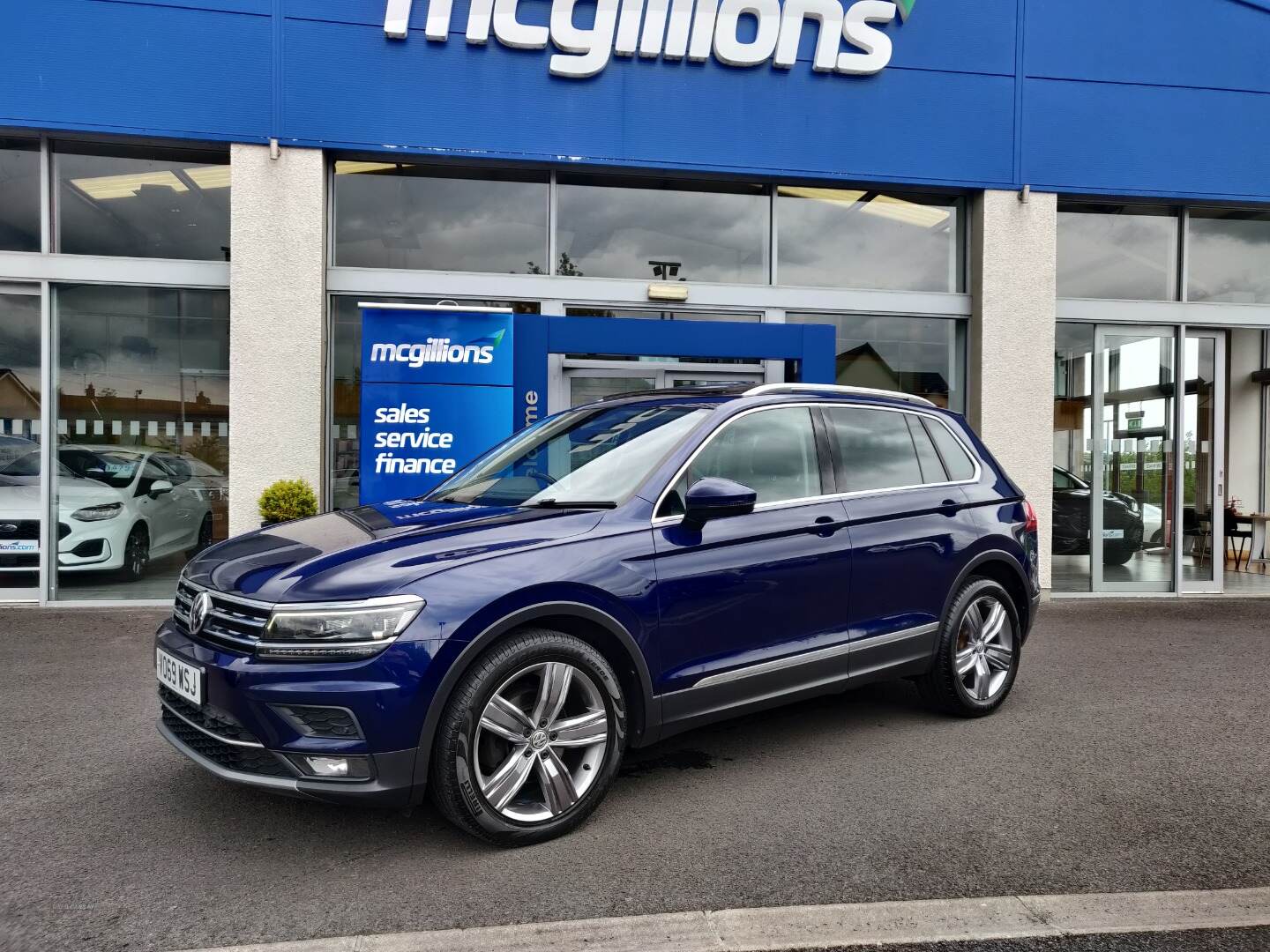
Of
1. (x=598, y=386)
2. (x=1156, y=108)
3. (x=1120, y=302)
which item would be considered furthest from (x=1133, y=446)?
(x=598, y=386)

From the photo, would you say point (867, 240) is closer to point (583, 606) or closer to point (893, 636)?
point (893, 636)

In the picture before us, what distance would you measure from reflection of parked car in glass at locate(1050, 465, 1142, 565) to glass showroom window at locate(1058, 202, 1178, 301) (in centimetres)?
207

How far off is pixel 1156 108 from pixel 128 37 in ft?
33.1

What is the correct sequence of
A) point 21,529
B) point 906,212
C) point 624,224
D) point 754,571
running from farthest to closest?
1. point 906,212
2. point 624,224
3. point 21,529
4. point 754,571

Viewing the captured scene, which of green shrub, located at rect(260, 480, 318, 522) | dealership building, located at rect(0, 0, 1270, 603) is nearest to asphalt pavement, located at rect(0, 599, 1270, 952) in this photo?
green shrub, located at rect(260, 480, 318, 522)

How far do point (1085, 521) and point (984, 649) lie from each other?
225 inches

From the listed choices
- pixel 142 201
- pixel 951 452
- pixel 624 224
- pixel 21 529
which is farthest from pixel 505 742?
Result: pixel 142 201

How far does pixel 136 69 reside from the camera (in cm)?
800

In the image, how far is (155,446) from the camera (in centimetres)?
848

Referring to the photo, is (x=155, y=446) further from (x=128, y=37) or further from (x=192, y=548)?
(x=128, y=37)

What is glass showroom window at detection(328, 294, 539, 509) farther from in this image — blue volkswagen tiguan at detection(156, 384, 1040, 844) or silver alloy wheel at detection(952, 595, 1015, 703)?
silver alloy wheel at detection(952, 595, 1015, 703)

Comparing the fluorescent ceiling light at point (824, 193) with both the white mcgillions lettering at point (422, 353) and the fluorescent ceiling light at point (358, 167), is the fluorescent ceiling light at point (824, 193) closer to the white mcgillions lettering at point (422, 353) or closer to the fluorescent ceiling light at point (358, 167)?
the white mcgillions lettering at point (422, 353)

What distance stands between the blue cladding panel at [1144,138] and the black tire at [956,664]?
20.2ft

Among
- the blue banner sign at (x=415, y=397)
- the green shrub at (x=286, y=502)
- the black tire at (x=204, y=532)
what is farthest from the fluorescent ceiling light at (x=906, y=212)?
the black tire at (x=204, y=532)
